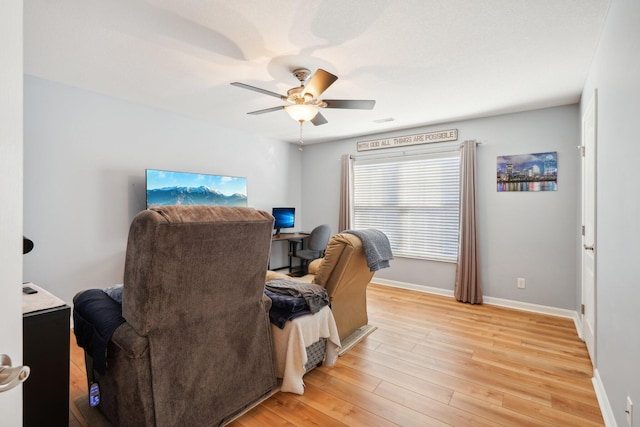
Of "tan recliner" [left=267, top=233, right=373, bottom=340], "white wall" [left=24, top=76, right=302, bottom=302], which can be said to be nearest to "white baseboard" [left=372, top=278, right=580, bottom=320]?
"tan recliner" [left=267, top=233, right=373, bottom=340]

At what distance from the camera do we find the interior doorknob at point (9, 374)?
0.52 metres

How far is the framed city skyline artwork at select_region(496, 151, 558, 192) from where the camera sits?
3.65 m

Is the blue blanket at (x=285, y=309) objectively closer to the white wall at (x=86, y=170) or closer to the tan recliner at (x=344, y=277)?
the tan recliner at (x=344, y=277)

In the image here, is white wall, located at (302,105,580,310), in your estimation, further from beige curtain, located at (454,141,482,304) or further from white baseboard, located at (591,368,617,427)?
white baseboard, located at (591,368,617,427)

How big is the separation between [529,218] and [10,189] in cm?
452

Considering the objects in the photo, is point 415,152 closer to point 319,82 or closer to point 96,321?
point 319,82

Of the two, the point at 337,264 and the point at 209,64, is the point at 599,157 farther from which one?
the point at 209,64

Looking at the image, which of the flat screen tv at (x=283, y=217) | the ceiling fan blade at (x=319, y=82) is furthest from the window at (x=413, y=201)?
the ceiling fan blade at (x=319, y=82)

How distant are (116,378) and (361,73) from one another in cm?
284

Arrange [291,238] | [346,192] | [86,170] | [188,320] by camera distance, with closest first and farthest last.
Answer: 1. [188,320]
2. [86,170]
3. [291,238]
4. [346,192]

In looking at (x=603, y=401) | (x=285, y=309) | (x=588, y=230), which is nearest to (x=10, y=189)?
(x=285, y=309)

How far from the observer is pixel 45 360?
1.42 meters

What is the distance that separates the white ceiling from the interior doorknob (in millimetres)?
1999

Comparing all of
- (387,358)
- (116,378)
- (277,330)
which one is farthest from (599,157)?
(116,378)
